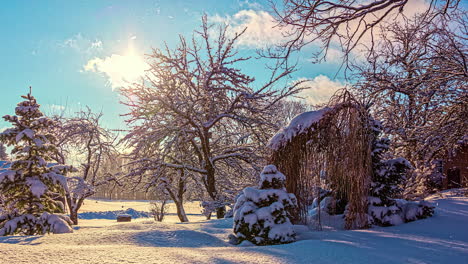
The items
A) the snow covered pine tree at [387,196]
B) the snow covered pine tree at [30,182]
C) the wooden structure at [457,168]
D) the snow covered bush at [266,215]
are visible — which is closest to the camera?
the snow covered bush at [266,215]

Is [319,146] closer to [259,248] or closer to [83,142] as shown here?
[259,248]

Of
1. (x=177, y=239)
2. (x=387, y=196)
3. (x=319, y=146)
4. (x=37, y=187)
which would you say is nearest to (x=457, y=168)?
(x=387, y=196)

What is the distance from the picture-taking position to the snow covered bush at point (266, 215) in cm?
526

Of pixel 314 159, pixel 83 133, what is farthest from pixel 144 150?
pixel 83 133

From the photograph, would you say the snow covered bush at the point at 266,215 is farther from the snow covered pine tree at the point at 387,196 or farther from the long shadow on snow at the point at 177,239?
the snow covered pine tree at the point at 387,196

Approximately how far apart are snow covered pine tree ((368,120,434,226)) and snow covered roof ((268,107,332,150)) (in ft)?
4.49

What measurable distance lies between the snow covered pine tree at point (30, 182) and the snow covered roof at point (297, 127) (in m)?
6.21

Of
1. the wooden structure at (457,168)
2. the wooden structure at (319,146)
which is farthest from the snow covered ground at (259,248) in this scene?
the wooden structure at (457,168)

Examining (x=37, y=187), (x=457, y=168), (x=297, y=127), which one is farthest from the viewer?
(x=457, y=168)

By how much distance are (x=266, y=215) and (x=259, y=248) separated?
3.20 ft

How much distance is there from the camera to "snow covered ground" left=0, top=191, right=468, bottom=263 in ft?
11.7

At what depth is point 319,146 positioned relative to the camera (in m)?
6.79

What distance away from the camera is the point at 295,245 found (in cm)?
453

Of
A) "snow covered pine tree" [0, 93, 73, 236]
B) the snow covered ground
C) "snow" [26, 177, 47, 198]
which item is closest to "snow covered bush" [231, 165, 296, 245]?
the snow covered ground
